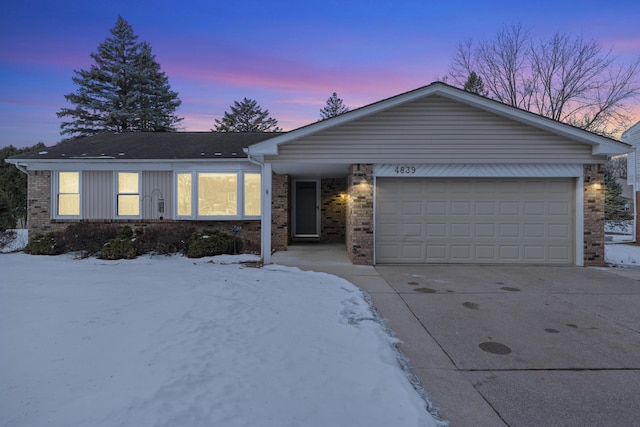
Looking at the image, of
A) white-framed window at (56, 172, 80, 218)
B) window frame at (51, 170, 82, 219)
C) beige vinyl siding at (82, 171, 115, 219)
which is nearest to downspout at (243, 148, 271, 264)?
beige vinyl siding at (82, 171, 115, 219)

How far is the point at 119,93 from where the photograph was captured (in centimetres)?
2750

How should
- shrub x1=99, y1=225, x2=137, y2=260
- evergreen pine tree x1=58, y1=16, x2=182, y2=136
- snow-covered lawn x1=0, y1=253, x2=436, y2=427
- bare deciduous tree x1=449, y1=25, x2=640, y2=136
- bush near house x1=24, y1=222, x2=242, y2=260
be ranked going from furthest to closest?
evergreen pine tree x1=58, y1=16, x2=182, y2=136 < bare deciduous tree x1=449, y1=25, x2=640, y2=136 < bush near house x1=24, y1=222, x2=242, y2=260 < shrub x1=99, y1=225, x2=137, y2=260 < snow-covered lawn x1=0, y1=253, x2=436, y2=427

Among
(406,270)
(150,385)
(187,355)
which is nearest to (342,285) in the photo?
(406,270)

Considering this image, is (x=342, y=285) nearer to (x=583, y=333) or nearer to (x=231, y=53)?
(x=583, y=333)

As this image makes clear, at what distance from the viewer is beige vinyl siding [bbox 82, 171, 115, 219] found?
1115 centimetres

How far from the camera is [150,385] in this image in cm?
275

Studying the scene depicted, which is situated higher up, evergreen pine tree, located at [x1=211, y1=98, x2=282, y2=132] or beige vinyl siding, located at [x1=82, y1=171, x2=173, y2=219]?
evergreen pine tree, located at [x1=211, y1=98, x2=282, y2=132]

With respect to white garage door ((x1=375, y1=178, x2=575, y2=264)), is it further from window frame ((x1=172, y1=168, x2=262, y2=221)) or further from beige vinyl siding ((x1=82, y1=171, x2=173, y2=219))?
beige vinyl siding ((x1=82, y1=171, x2=173, y2=219))

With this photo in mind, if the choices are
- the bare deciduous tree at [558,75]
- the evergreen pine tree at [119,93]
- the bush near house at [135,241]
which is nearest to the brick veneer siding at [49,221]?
the bush near house at [135,241]

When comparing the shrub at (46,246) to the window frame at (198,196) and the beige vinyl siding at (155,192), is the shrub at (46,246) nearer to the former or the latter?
the beige vinyl siding at (155,192)

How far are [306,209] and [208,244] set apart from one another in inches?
177

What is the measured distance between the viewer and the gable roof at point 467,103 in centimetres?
830

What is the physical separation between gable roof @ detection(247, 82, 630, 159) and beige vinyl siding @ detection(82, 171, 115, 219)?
229 inches

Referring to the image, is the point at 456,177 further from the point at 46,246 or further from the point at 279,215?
the point at 46,246
